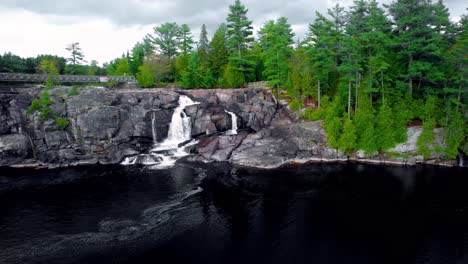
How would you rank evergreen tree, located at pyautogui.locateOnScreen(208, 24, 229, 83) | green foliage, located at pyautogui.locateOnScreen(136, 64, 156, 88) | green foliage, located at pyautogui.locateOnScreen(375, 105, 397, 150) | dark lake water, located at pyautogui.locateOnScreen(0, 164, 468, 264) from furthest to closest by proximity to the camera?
green foliage, located at pyautogui.locateOnScreen(136, 64, 156, 88)
evergreen tree, located at pyautogui.locateOnScreen(208, 24, 229, 83)
green foliage, located at pyautogui.locateOnScreen(375, 105, 397, 150)
dark lake water, located at pyautogui.locateOnScreen(0, 164, 468, 264)

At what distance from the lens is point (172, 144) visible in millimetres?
44562

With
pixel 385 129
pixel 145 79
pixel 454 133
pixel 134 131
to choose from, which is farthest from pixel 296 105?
pixel 145 79

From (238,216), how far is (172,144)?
23.1 metres

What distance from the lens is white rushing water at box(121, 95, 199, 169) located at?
134 feet

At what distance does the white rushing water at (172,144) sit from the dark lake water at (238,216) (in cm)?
436

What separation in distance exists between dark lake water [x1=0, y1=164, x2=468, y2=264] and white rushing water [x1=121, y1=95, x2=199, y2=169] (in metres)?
4.36

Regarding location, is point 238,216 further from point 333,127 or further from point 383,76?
point 383,76

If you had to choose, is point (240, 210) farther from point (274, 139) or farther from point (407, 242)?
point (274, 139)

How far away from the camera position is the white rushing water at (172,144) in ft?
134

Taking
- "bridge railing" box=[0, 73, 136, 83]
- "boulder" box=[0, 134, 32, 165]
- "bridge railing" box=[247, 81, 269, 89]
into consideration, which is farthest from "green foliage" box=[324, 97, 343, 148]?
"bridge railing" box=[0, 73, 136, 83]

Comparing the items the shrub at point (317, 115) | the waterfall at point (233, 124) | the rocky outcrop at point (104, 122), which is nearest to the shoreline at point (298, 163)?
the rocky outcrop at point (104, 122)

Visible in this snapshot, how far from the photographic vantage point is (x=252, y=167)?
3856 centimetres

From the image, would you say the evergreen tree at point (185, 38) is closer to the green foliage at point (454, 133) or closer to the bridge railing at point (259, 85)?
the bridge railing at point (259, 85)

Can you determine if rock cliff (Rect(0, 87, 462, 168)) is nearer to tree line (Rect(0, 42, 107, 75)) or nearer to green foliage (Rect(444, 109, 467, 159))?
green foliage (Rect(444, 109, 467, 159))
